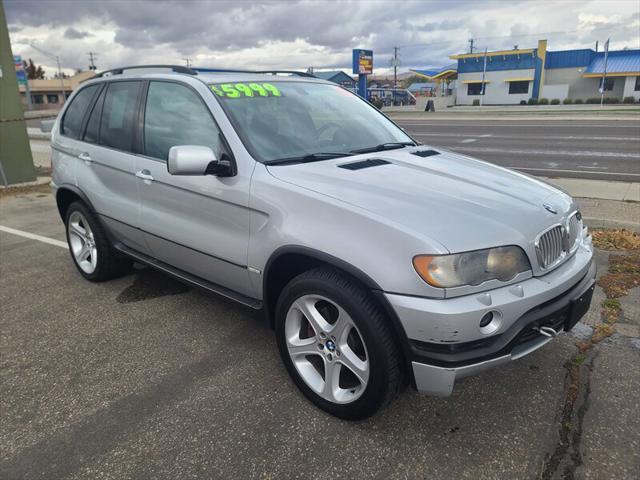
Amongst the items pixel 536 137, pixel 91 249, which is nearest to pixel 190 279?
pixel 91 249

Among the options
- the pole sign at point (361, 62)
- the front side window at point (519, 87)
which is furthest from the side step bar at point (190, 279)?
the front side window at point (519, 87)

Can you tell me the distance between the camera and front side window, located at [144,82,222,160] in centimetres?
323

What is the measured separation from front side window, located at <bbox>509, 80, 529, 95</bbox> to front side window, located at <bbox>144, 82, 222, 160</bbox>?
192 feet

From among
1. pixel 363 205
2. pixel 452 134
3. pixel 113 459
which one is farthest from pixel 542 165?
pixel 113 459

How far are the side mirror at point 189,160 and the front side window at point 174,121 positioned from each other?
10.0 inches

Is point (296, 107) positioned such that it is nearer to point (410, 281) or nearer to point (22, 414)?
point (410, 281)

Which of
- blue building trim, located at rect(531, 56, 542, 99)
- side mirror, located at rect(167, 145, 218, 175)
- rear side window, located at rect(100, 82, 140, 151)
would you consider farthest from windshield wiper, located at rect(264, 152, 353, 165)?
blue building trim, located at rect(531, 56, 542, 99)

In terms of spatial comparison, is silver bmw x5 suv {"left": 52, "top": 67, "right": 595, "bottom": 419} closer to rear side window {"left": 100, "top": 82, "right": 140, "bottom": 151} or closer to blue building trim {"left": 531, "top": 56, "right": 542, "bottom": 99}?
rear side window {"left": 100, "top": 82, "right": 140, "bottom": 151}

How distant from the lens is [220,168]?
2934 mm

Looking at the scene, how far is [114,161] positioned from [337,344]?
2.46 metres

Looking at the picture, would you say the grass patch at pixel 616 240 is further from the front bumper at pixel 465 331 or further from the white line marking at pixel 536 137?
the white line marking at pixel 536 137

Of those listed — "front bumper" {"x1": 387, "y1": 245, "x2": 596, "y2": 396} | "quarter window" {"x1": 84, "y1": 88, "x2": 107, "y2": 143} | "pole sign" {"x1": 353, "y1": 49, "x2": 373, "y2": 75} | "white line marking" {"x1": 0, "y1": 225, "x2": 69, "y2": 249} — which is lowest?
"white line marking" {"x1": 0, "y1": 225, "x2": 69, "y2": 249}

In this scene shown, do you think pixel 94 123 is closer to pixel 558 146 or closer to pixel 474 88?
pixel 558 146

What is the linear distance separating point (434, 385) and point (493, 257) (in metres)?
0.63
